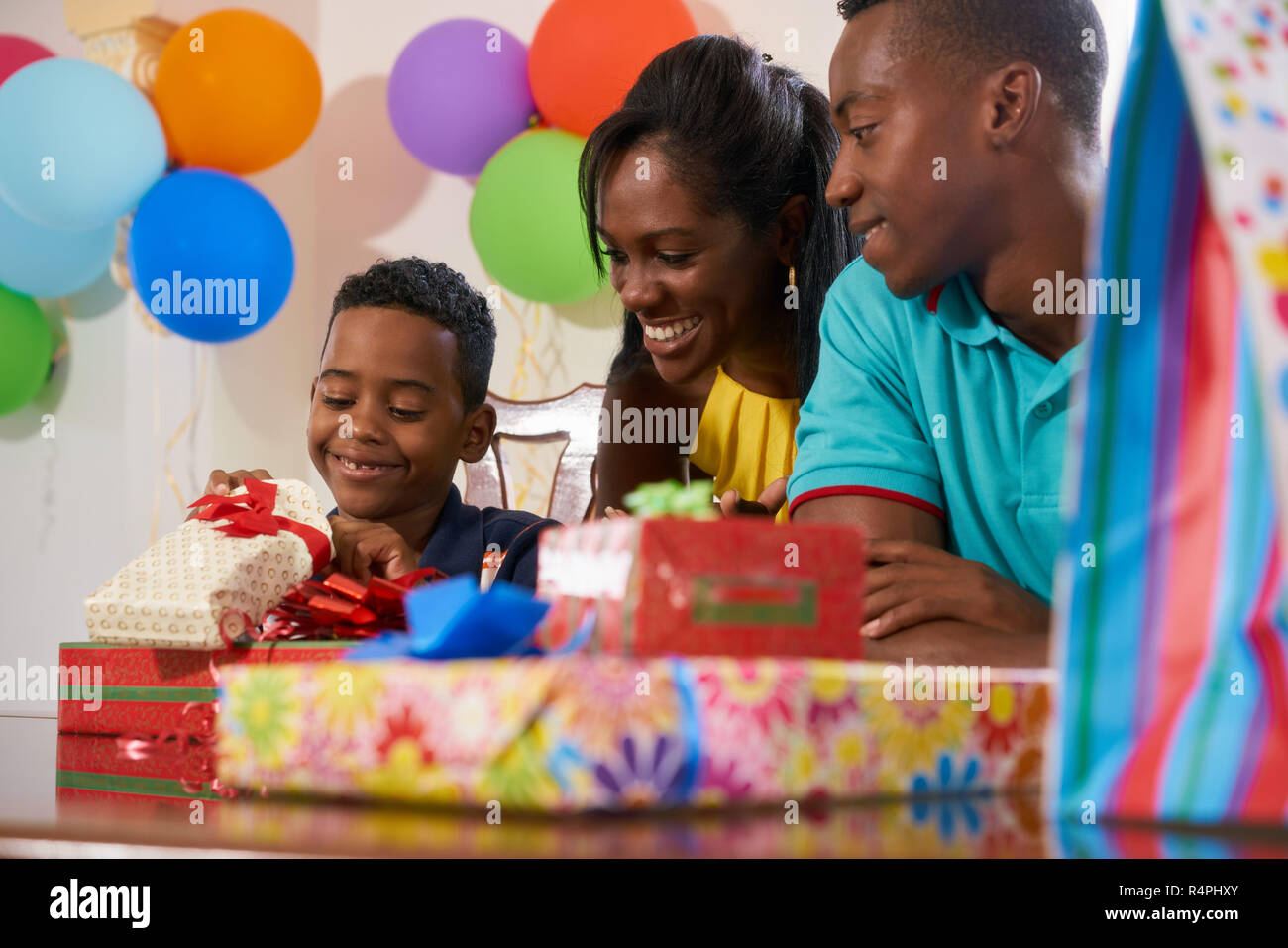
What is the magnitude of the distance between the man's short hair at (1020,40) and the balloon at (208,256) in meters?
1.89

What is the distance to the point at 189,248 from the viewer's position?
105 inches

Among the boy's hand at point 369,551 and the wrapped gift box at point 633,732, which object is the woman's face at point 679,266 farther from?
the wrapped gift box at point 633,732

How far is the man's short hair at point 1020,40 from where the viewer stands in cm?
103

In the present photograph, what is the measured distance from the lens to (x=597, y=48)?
2.56 m

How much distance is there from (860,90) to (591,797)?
745mm

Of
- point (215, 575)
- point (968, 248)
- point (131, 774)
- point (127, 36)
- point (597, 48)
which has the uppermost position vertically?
point (127, 36)

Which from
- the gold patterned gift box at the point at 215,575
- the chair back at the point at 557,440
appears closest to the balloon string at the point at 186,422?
the chair back at the point at 557,440

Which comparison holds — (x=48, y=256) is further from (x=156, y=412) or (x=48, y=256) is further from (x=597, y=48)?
(x=597, y=48)

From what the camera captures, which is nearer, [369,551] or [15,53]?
[369,551]

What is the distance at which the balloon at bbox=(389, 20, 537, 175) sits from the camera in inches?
109

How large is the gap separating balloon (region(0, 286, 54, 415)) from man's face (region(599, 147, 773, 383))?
86.9 inches

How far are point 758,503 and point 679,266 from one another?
318 millimetres

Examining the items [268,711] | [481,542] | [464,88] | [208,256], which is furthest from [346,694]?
[464,88]
